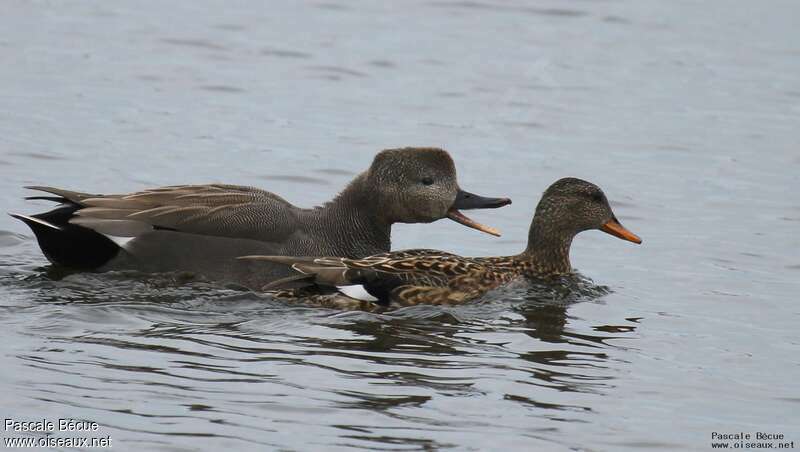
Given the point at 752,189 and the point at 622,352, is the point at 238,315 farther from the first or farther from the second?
the point at 752,189

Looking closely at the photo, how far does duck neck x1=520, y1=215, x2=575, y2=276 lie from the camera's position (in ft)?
36.1

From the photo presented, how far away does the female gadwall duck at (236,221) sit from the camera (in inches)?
413

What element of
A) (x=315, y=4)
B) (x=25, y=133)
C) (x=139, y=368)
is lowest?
(x=139, y=368)

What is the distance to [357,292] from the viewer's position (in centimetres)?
995

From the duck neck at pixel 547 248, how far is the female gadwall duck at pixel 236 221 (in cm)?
39

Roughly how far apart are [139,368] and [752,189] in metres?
7.65

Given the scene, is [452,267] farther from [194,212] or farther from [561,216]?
[194,212]

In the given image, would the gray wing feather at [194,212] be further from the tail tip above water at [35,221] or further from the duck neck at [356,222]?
the duck neck at [356,222]

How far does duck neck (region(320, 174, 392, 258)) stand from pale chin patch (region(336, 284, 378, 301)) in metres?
0.88

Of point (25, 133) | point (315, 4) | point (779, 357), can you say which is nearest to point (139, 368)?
point (779, 357)

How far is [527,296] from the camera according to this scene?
10.6 m

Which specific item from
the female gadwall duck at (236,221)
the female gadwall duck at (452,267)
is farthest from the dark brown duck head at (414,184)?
the female gadwall duck at (452,267)

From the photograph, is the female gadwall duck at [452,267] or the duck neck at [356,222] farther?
the duck neck at [356,222]

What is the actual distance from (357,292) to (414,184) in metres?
1.15
